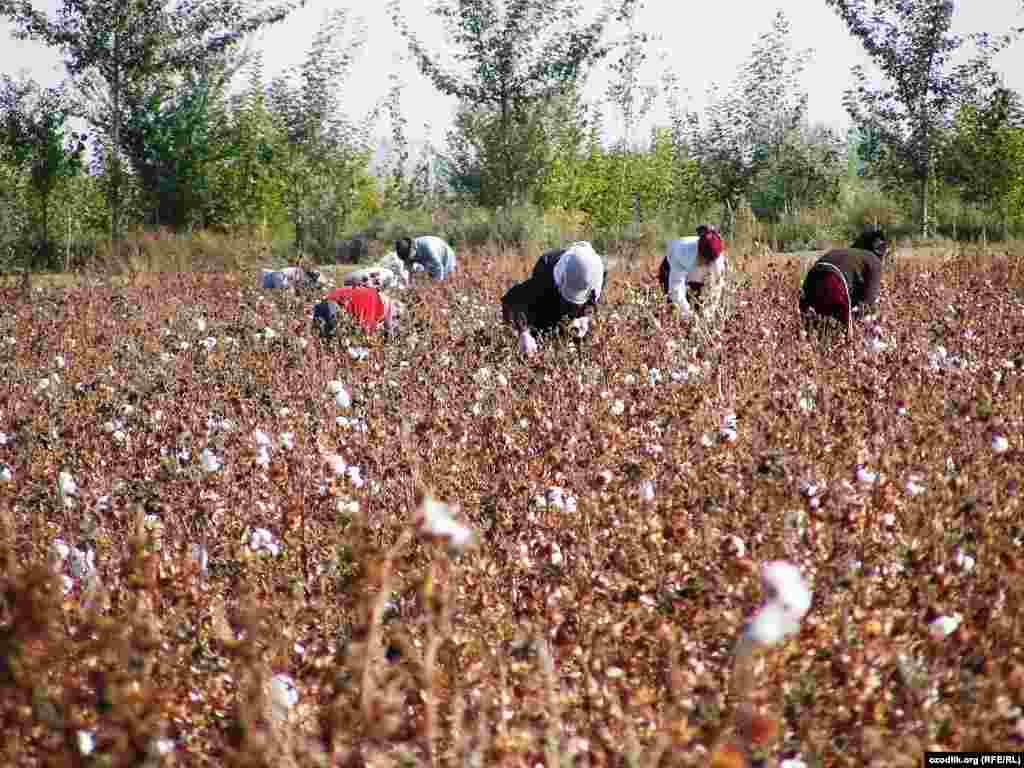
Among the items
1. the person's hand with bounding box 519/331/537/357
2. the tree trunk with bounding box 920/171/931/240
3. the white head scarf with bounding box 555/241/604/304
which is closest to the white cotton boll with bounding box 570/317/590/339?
the person's hand with bounding box 519/331/537/357

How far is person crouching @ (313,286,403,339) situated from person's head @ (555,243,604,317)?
136 centimetres

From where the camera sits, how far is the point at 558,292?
739cm

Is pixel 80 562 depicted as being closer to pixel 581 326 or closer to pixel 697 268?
pixel 581 326

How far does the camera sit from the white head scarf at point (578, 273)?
695 centimetres

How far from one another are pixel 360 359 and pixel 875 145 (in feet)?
56.2

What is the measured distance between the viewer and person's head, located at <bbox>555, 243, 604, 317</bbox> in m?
6.96

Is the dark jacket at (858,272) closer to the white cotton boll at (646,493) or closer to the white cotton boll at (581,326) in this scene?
the white cotton boll at (581,326)

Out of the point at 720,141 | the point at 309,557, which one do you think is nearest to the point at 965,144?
the point at 720,141

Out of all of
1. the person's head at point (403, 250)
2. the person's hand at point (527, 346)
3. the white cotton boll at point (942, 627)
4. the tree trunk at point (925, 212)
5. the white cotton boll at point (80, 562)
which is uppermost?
the tree trunk at point (925, 212)

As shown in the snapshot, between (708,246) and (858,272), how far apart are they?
105cm

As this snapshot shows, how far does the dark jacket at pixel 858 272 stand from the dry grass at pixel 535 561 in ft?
2.92

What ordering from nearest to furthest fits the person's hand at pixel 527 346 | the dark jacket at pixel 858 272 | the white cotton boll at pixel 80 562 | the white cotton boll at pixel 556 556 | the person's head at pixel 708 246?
the white cotton boll at pixel 556 556
the white cotton boll at pixel 80 562
the person's hand at pixel 527 346
the dark jacket at pixel 858 272
the person's head at pixel 708 246

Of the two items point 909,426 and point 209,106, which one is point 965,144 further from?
point 909,426

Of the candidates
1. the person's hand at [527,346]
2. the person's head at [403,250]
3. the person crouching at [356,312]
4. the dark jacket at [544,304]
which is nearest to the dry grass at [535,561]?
the person's hand at [527,346]
